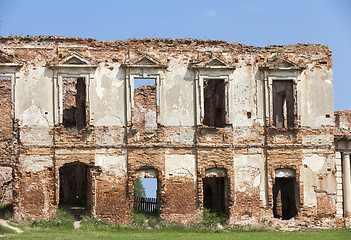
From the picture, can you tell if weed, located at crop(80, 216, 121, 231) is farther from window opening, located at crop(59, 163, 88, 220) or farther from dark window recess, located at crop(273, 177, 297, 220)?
dark window recess, located at crop(273, 177, 297, 220)

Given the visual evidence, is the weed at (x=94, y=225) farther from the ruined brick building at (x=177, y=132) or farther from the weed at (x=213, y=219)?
the weed at (x=213, y=219)

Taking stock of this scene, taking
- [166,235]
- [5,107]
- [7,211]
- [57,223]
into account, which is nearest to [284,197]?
[166,235]

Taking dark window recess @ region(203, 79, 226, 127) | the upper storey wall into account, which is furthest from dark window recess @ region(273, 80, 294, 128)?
dark window recess @ region(203, 79, 226, 127)

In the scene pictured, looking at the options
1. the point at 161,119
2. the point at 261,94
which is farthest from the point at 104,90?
the point at 261,94

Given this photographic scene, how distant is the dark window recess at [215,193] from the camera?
2256 centimetres

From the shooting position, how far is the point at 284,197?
2238cm

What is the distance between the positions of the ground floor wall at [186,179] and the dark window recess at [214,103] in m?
2.94

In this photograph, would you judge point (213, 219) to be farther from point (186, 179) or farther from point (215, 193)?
point (215, 193)

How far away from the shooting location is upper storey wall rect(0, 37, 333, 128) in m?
19.5

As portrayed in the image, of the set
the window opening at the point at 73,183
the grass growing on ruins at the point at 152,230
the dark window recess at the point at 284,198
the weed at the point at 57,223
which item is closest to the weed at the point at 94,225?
the grass growing on ruins at the point at 152,230

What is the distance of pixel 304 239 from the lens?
57.8ft

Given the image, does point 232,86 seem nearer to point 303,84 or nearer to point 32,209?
point 303,84

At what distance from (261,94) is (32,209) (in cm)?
885

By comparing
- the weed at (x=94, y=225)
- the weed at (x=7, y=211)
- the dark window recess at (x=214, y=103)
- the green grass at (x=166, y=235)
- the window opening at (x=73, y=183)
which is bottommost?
the green grass at (x=166, y=235)
